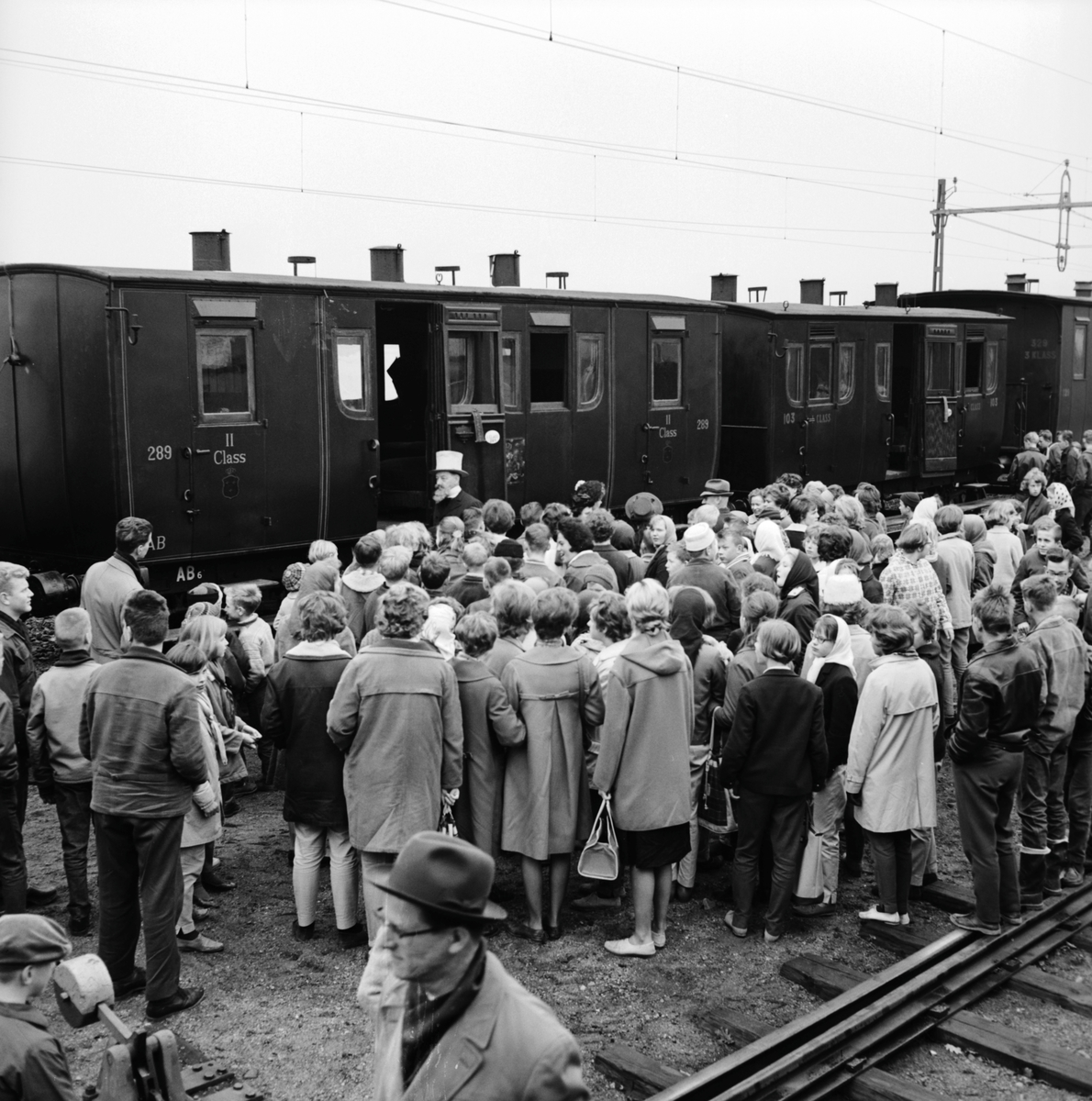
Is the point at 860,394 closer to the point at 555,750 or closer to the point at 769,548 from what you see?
the point at 769,548

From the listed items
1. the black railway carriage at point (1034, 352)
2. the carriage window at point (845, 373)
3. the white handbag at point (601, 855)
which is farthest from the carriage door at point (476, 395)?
the black railway carriage at point (1034, 352)

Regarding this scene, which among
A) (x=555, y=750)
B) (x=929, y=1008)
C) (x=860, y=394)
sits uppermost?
(x=860, y=394)

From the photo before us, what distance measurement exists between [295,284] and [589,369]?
158 inches

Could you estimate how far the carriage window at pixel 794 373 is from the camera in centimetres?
1681

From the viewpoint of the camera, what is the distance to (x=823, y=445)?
17500mm

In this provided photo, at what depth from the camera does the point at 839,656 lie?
21.6ft

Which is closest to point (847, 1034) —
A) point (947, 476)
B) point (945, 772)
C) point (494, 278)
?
point (945, 772)

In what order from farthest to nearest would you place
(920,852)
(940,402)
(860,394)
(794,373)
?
(940,402) < (860,394) < (794,373) < (920,852)

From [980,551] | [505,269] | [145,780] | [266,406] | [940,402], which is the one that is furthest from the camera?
[940,402]

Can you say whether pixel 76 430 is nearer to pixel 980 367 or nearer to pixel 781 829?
pixel 781 829

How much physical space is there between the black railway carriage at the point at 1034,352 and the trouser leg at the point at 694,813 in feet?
57.9

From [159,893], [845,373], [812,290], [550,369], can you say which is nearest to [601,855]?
[159,893]

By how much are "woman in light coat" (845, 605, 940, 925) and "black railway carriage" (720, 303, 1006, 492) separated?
34.7 feet

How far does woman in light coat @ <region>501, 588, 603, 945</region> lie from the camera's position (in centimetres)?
614
